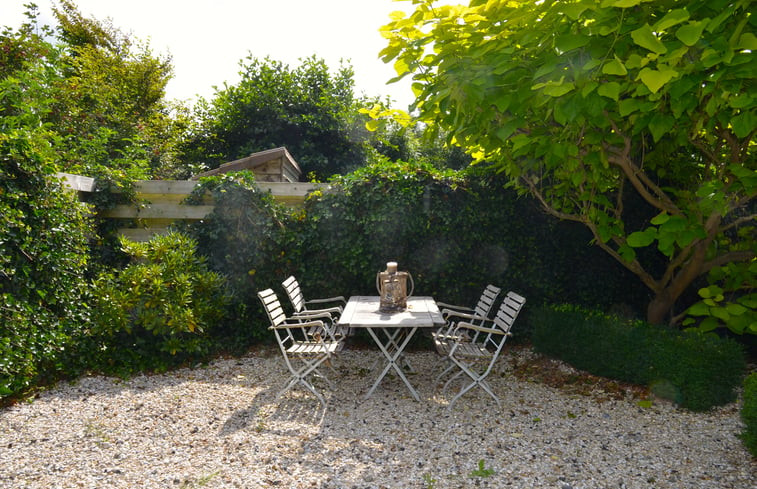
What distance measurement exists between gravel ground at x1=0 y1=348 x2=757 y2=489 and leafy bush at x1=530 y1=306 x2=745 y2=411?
21 cm

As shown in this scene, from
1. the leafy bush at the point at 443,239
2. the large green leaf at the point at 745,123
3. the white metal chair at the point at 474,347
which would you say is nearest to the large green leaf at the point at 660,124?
the large green leaf at the point at 745,123

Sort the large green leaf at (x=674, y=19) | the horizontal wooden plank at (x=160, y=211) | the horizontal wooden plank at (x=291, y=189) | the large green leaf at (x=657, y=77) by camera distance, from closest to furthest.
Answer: the large green leaf at (x=674, y=19)
the large green leaf at (x=657, y=77)
the horizontal wooden plank at (x=160, y=211)
the horizontal wooden plank at (x=291, y=189)

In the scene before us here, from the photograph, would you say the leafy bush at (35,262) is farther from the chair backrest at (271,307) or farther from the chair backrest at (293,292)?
the chair backrest at (293,292)

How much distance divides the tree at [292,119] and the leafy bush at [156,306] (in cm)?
639

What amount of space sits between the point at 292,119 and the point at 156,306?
24.2 ft

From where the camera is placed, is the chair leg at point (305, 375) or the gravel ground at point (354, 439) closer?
the gravel ground at point (354, 439)

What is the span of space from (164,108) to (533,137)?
14.9 metres

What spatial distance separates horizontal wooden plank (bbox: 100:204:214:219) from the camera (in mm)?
6352

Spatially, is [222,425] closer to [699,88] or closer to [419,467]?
[419,467]

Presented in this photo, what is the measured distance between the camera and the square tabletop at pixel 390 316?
424 centimetres

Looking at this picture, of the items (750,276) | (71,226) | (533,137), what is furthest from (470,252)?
(71,226)

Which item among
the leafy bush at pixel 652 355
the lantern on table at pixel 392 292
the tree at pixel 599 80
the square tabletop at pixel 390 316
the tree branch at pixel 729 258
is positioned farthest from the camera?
the tree branch at pixel 729 258

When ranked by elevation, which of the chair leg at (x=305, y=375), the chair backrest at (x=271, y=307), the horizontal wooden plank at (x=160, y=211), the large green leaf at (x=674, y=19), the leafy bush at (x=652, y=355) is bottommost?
the leafy bush at (x=652, y=355)

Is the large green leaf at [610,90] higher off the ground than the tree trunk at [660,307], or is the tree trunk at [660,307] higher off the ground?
the large green leaf at [610,90]
